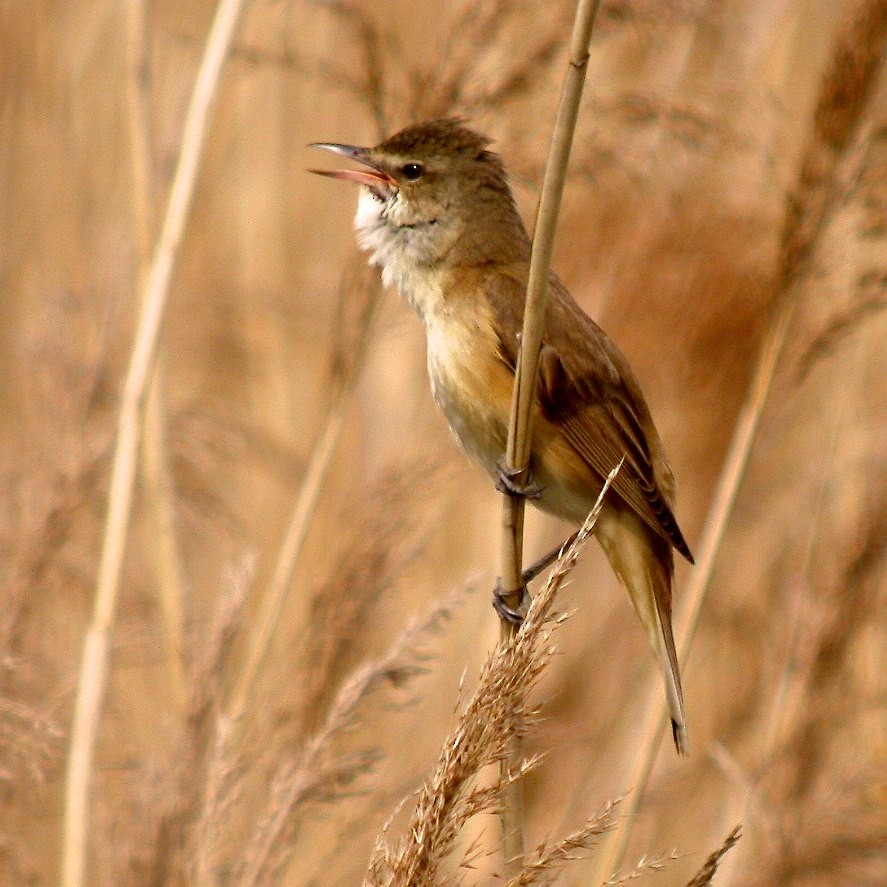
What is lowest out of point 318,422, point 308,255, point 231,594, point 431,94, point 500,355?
point 231,594

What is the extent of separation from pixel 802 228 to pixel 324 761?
132cm

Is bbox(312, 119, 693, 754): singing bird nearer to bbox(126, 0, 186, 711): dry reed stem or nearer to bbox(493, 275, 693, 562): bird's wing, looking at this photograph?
bbox(493, 275, 693, 562): bird's wing

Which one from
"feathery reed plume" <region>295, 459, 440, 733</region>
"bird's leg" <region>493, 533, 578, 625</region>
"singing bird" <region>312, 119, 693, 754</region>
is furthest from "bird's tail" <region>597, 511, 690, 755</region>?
"feathery reed plume" <region>295, 459, 440, 733</region>

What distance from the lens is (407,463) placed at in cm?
301

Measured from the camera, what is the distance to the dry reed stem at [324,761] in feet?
6.53

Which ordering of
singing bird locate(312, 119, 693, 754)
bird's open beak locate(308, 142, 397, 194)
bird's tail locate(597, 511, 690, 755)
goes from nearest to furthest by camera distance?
bird's tail locate(597, 511, 690, 755), singing bird locate(312, 119, 693, 754), bird's open beak locate(308, 142, 397, 194)

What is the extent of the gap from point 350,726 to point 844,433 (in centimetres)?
229

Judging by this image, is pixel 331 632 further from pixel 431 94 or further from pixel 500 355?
pixel 431 94

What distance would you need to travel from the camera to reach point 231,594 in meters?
2.23

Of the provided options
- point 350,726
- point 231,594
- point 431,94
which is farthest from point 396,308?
point 350,726

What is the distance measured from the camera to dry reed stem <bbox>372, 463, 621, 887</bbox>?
1450mm

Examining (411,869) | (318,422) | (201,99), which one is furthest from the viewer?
(318,422)

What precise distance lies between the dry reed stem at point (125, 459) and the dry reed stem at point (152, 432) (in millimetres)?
327

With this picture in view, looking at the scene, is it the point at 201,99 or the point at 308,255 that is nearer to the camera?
the point at 201,99
